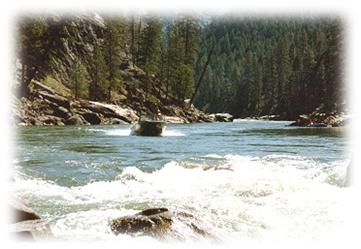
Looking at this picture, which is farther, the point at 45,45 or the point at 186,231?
the point at 45,45

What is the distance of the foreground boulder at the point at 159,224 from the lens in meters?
8.12

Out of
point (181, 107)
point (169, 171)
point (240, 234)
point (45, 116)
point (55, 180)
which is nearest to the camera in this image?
point (240, 234)

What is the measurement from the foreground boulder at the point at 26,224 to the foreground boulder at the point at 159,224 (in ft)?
4.57

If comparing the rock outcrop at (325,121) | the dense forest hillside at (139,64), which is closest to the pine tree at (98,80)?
the dense forest hillside at (139,64)

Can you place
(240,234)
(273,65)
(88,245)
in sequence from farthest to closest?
(273,65), (240,234), (88,245)

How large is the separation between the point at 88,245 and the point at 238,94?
126968mm

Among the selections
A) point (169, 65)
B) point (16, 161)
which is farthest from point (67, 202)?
point (169, 65)

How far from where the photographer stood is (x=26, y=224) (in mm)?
7676

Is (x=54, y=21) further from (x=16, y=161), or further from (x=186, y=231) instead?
(x=186, y=231)

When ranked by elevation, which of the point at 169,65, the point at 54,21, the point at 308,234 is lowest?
the point at 308,234

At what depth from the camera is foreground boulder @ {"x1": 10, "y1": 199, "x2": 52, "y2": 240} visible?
23.5 feet

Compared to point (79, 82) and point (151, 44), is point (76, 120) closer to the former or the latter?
point (79, 82)

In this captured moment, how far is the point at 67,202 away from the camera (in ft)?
37.5

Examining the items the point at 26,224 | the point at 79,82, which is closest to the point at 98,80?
the point at 79,82
